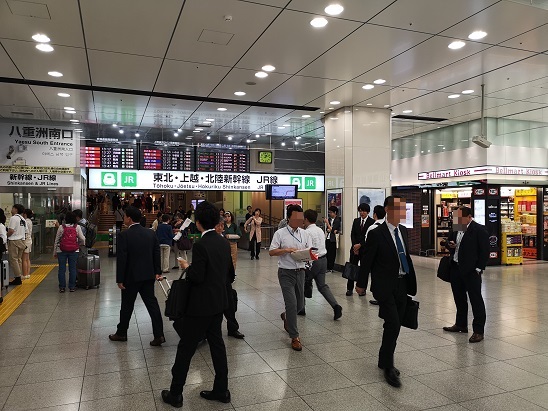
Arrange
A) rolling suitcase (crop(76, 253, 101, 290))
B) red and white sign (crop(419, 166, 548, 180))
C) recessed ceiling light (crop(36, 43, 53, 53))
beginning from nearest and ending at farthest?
1. recessed ceiling light (crop(36, 43, 53, 53))
2. rolling suitcase (crop(76, 253, 101, 290))
3. red and white sign (crop(419, 166, 548, 180))

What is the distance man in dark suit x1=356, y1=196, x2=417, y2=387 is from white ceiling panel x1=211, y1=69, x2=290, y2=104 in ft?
14.9

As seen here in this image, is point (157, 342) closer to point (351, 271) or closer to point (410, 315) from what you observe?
point (351, 271)

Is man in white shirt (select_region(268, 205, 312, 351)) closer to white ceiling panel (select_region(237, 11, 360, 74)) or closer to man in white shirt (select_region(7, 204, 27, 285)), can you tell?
white ceiling panel (select_region(237, 11, 360, 74))

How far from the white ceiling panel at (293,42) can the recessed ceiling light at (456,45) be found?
166cm

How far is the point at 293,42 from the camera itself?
6.09m

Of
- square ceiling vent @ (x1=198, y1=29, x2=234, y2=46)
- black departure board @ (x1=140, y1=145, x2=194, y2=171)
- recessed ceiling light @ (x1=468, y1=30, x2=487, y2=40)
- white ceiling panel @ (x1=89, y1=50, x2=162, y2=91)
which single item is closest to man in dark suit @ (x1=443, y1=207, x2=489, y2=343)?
recessed ceiling light @ (x1=468, y1=30, x2=487, y2=40)

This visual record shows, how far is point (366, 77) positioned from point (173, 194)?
70.9ft

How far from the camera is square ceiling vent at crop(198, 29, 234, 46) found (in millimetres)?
5734

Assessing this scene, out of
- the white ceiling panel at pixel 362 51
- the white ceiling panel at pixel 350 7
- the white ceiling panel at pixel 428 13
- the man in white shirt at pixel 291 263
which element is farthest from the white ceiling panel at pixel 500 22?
the man in white shirt at pixel 291 263

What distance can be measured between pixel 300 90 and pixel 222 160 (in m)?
5.14

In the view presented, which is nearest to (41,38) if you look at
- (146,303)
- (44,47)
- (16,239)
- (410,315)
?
(44,47)

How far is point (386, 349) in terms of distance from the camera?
381cm

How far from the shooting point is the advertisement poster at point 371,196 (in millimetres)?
9875

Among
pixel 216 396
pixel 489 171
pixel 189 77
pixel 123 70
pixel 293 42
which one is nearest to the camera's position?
pixel 216 396
